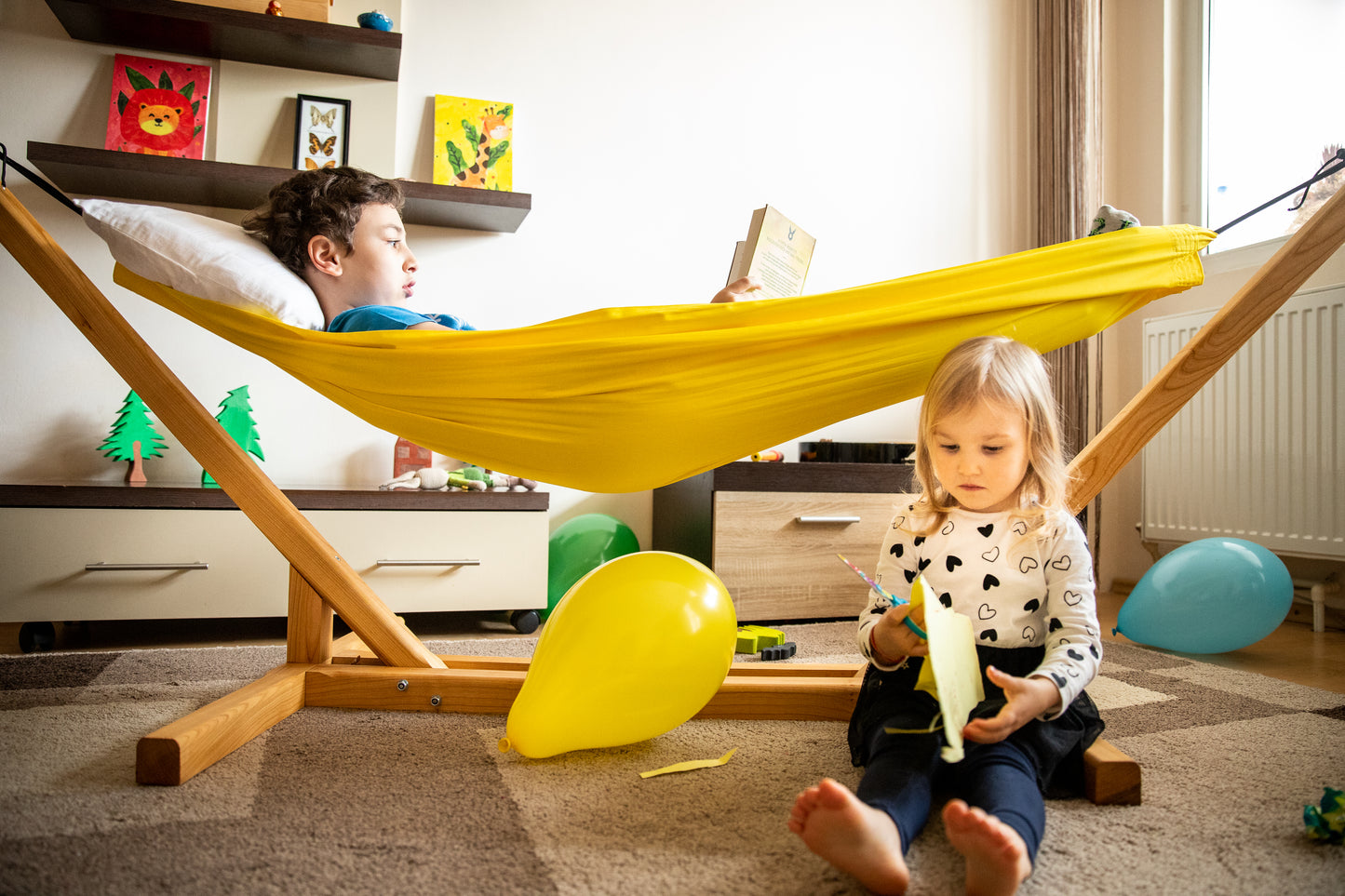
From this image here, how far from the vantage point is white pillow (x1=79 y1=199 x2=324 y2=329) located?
1.05 metres

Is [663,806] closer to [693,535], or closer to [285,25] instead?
[693,535]

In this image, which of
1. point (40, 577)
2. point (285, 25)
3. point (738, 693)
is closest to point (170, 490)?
point (40, 577)

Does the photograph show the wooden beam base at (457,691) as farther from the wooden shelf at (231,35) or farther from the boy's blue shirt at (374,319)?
the wooden shelf at (231,35)

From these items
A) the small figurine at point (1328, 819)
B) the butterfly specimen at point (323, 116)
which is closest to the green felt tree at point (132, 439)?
the butterfly specimen at point (323, 116)

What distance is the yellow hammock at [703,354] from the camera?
0.98m

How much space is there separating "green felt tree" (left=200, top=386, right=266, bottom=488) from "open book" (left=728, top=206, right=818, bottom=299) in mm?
1320

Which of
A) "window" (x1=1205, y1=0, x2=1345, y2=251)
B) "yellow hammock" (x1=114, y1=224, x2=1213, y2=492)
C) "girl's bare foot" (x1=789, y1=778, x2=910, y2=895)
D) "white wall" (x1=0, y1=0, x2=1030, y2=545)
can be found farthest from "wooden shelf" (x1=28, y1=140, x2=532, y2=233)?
"window" (x1=1205, y1=0, x2=1345, y2=251)

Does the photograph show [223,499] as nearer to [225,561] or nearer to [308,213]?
[225,561]

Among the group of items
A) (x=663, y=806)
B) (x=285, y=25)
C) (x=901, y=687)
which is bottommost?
(x=663, y=806)

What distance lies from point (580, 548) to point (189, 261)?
3.62ft

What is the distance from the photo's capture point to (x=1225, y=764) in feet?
3.13

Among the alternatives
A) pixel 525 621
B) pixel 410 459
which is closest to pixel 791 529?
pixel 525 621

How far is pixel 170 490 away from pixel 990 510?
5.04ft

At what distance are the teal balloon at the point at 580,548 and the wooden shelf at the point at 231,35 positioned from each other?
4.08 ft
